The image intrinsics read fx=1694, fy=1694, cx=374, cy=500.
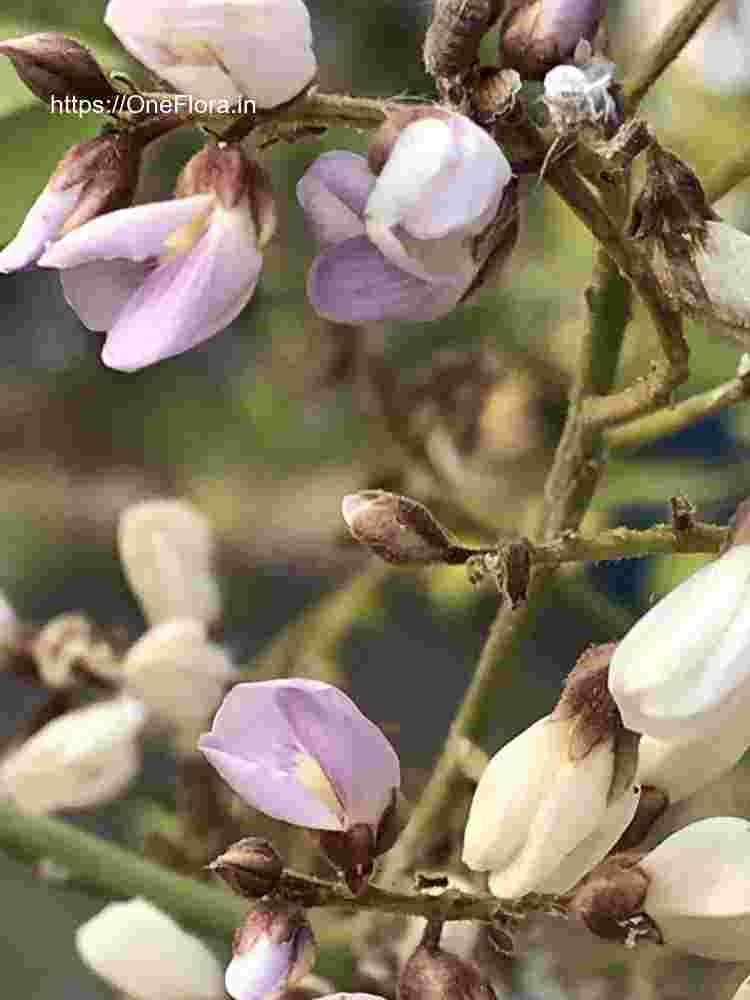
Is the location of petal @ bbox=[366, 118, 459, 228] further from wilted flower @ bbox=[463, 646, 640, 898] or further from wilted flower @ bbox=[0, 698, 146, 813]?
wilted flower @ bbox=[0, 698, 146, 813]

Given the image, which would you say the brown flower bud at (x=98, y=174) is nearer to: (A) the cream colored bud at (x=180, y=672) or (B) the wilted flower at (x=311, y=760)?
(B) the wilted flower at (x=311, y=760)

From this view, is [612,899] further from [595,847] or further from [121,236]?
[121,236]

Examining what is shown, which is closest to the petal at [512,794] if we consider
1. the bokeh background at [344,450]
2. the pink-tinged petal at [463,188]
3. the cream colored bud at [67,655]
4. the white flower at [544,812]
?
the white flower at [544,812]

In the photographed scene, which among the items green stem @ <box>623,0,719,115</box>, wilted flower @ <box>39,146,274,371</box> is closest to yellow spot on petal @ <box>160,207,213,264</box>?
wilted flower @ <box>39,146,274,371</box>

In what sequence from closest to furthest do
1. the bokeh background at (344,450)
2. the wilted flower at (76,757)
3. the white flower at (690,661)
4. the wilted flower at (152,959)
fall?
the white flower at (690,661)
the wilted flower at (152,959)
the wilted flower at (76,757)
the bokeh background at (344,450)

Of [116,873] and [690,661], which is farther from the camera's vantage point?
[116,873]

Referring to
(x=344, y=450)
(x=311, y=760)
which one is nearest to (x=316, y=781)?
(x=311, y=760)
